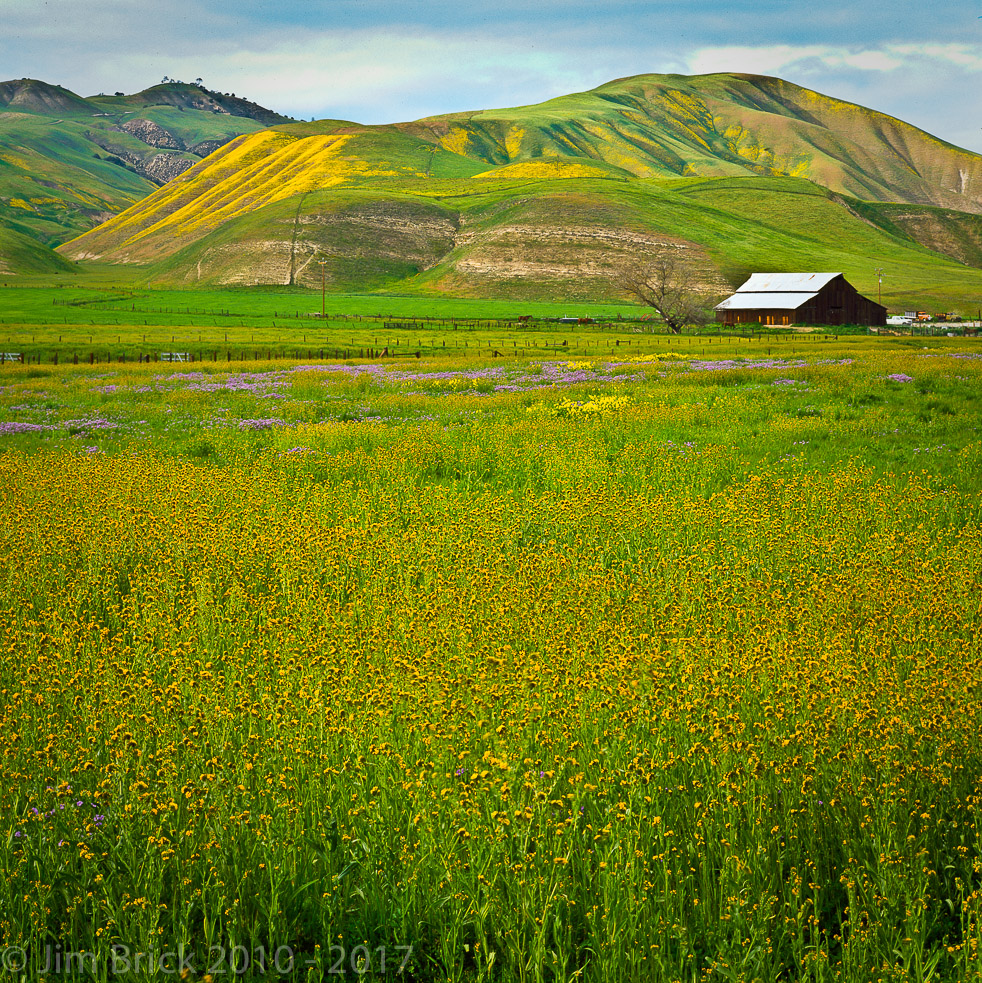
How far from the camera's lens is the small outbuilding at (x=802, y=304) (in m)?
118

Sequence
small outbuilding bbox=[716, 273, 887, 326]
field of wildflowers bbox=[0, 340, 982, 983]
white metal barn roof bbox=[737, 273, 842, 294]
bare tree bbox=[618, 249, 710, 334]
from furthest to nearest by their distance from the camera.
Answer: white metal barn roof bbox=[737, 273, 842, 294] < small outbuilding bbox=[716, 273, 887, 326] < bare tree bbox=[618, 249, 710, 334] < field of wildflowers bbox=[0, 340, 982, 983]

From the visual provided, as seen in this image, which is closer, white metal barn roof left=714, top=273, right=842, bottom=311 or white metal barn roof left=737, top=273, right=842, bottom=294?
white metal barn roof left=714, top=273, right=842, bottom=311

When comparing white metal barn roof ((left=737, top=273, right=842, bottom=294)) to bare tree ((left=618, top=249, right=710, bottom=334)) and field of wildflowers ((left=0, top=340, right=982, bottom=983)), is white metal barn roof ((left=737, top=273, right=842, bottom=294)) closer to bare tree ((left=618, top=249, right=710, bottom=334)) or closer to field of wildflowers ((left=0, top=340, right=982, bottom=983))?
bare tree ((left=618, top=249, right=710, bottom=334))

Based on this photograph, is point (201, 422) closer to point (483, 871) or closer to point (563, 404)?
point (563, 404)

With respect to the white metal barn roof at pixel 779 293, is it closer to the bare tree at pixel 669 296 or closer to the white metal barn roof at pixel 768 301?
the white metal barn roof at pixel 768 301

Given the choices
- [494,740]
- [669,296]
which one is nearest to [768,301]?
[669,296]

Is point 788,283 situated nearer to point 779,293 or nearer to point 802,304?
point 779,293

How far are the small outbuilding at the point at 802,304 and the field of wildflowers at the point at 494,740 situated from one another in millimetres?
115967

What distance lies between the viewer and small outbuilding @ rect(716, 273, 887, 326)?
118 meters

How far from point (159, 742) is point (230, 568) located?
3.84 metres

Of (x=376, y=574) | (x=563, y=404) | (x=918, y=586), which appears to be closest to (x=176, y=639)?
(x=376, y=574)

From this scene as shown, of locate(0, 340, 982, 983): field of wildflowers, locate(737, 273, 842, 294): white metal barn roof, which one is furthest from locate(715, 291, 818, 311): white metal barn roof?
locate(0, 340, 982, 983): field of wildflowers

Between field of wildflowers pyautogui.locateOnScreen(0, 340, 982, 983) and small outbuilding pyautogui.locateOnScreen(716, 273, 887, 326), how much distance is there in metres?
116

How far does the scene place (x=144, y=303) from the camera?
483ft
